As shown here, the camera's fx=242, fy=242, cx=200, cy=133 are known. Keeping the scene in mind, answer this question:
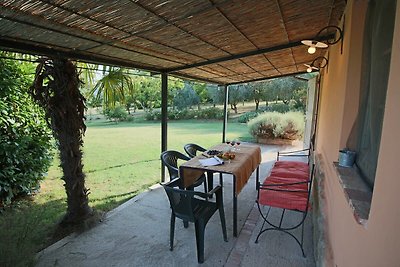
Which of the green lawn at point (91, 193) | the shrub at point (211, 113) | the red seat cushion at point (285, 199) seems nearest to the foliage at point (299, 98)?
the shrub at point (211, 113)

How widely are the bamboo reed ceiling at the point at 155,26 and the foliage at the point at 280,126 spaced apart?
573 centimetres

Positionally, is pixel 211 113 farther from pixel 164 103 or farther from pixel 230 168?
pixel 230 168

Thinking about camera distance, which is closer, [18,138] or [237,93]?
[18,138]

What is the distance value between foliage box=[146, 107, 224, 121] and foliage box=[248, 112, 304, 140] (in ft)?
31.1

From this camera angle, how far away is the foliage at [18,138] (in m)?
3.49

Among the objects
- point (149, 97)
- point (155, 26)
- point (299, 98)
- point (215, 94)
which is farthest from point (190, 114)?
point (155, 26)

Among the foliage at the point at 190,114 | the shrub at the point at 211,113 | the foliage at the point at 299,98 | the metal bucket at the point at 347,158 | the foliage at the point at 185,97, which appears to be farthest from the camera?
the foliage at the point at 185,97

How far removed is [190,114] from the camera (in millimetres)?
20297

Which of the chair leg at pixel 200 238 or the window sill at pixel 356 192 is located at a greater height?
the window sill at pixel 356 192

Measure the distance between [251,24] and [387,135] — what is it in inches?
83.6

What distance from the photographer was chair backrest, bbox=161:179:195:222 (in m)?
2.40

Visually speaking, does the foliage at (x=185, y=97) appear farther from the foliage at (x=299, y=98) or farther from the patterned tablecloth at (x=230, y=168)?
the patterned tablecloth at (x=230, y=168)

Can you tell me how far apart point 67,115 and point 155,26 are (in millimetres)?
1437

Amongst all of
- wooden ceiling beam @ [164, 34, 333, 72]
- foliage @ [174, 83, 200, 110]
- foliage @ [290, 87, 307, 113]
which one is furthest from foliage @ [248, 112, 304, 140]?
foliage @ [174, 83, 200, 110]
